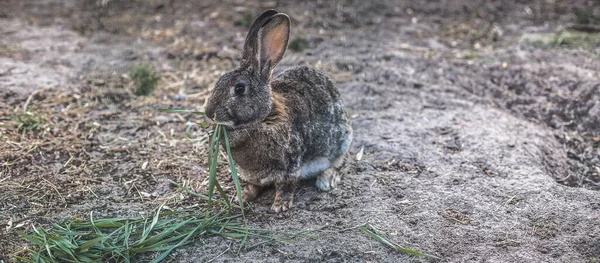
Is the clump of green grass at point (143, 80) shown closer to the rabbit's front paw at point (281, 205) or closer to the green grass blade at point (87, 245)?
the rabbit's front paw at point (281, 205)

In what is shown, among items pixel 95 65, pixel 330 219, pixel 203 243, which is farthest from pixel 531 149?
pixel 95 65

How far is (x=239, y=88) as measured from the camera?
3793 mm

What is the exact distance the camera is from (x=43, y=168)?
466cm

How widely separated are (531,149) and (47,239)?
13.2 ft

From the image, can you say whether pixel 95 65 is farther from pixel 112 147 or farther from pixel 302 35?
pixel 302 35

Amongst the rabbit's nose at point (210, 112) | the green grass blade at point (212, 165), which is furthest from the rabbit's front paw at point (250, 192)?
the rabbit's nose at point (210, 112)

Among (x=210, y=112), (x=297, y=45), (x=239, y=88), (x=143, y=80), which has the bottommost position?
(x=143, y=80)

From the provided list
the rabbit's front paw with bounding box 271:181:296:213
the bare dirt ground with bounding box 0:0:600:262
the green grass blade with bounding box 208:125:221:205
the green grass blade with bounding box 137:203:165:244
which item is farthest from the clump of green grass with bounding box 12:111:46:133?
the rabbit's front paw with bounding box 271:181:296:213

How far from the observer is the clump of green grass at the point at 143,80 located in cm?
628

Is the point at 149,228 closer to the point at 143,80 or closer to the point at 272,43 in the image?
the point at 272,43

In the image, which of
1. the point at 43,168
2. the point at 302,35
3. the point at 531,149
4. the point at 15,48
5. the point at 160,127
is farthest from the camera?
the point at 302,35

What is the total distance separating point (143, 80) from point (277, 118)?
2.80 metres

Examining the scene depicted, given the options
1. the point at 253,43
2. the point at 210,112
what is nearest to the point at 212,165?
the point at 210,112

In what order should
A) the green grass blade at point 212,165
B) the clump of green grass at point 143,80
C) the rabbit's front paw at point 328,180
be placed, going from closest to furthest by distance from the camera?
1. the green grass blade at point 212,165
2. the rabbit's front paw at point 328,180
3. the clump of green grass at point 143,80
